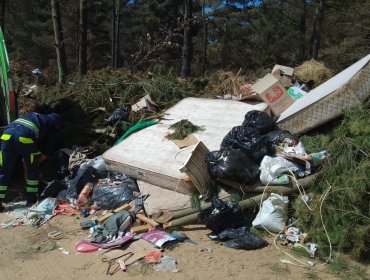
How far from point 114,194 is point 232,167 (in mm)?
1626

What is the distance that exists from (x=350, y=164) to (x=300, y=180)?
56cm

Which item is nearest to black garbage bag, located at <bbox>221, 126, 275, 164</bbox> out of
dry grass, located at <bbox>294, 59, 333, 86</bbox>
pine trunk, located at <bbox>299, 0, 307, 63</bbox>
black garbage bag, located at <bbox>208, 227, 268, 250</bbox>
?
black garbage bag, located at <bbox>208, 227, 268, 250</bbox>

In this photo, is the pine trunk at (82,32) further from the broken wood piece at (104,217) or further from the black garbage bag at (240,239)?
the black garbage bag at (240,239)

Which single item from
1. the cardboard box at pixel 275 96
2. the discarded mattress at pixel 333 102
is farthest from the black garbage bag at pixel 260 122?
the cardboard box at pixel 275 96

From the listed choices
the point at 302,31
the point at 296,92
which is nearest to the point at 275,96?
the point at 296,92

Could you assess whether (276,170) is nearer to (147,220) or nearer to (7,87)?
(147,220)

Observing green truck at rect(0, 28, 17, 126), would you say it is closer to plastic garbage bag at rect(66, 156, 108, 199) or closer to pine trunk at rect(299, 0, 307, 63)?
plastic garbage bag at rect(66, 156, 108, 199)

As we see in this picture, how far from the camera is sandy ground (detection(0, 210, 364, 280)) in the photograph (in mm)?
3730

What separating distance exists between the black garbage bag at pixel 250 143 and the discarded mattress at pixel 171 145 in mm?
338

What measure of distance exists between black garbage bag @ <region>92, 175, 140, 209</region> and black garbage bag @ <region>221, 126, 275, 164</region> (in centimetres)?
131

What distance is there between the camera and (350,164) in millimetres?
4293

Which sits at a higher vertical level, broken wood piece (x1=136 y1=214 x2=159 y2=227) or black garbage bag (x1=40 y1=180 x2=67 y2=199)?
broken wood piece (x1=136 y1=214 x2=159 y2=227)

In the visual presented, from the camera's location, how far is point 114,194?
5312 mm

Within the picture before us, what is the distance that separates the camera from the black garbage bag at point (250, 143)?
4977 millimetres
